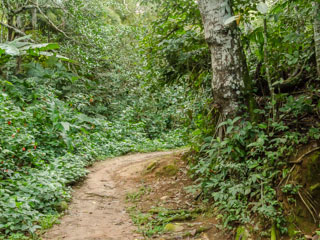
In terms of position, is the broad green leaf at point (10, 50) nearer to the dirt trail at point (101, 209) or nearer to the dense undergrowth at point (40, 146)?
the dense undergrowth at point (40, 146)

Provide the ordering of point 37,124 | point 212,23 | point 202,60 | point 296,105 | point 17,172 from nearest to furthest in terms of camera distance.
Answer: point 296,105 < point 212,23 < point 17,172 < point 202,60 < point 37,124

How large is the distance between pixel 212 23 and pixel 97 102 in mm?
11524

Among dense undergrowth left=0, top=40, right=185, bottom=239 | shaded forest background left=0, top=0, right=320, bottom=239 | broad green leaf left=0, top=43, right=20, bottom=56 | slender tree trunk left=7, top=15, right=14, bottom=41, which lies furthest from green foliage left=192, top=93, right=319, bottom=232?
slender tree trunk left=7, top=15, right=14, bottom=41

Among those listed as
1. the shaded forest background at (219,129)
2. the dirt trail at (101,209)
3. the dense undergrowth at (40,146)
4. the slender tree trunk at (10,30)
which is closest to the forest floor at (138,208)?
the dirt trail at (101,209)

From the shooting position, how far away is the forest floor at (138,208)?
4.20 meters

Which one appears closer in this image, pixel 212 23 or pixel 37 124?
pixel 212 23

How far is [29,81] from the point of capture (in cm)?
991

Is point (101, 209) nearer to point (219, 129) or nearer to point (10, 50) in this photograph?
point (219, 129)

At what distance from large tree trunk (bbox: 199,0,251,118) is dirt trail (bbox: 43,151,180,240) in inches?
104

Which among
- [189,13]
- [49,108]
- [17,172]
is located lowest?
[17,172]

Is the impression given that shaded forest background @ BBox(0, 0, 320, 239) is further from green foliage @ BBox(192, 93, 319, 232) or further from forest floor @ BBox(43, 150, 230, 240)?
forest floor @ BBox(43, 150, 230, 240)

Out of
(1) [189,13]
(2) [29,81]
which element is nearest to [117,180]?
(1) [189,13]

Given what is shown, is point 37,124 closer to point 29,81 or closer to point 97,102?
point 29,81

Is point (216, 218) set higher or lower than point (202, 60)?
lower
